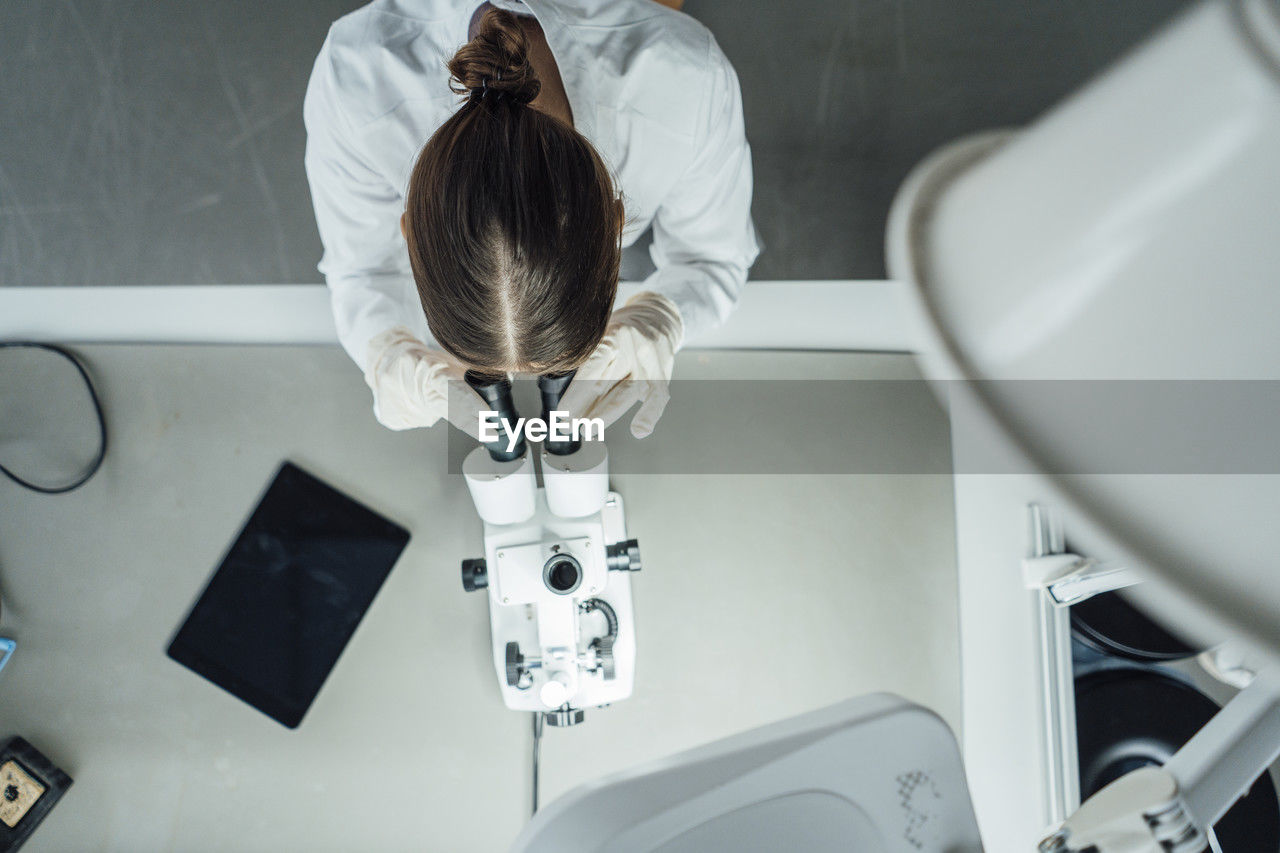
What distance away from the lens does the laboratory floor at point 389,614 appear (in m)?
0.97

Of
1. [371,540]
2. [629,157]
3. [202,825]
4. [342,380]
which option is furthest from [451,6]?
[202,825]

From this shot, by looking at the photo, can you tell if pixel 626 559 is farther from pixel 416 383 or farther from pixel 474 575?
pixel 416 383

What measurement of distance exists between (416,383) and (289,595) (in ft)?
1.30

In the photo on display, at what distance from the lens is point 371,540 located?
3.40ft

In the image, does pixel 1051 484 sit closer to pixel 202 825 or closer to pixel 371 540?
pixel 371 540

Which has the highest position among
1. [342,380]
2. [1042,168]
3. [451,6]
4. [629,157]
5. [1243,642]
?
[451,6]

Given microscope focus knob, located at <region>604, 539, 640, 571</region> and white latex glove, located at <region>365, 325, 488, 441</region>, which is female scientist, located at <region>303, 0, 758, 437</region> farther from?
microscope focus knob, located at <region>604, 539, 640, 571</region>

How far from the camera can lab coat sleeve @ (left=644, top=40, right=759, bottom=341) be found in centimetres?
90

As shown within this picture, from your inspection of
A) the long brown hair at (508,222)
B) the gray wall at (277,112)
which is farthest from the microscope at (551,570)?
the gray wall at (277,112)

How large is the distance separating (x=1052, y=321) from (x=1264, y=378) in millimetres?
48

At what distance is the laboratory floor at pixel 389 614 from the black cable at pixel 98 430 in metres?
0.02

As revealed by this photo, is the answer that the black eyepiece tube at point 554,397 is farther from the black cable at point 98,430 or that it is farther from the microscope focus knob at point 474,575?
the black cable at point 98,430

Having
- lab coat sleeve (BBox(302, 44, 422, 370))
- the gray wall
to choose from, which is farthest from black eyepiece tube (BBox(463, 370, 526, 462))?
the gray wall

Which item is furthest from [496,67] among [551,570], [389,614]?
[389,614]
